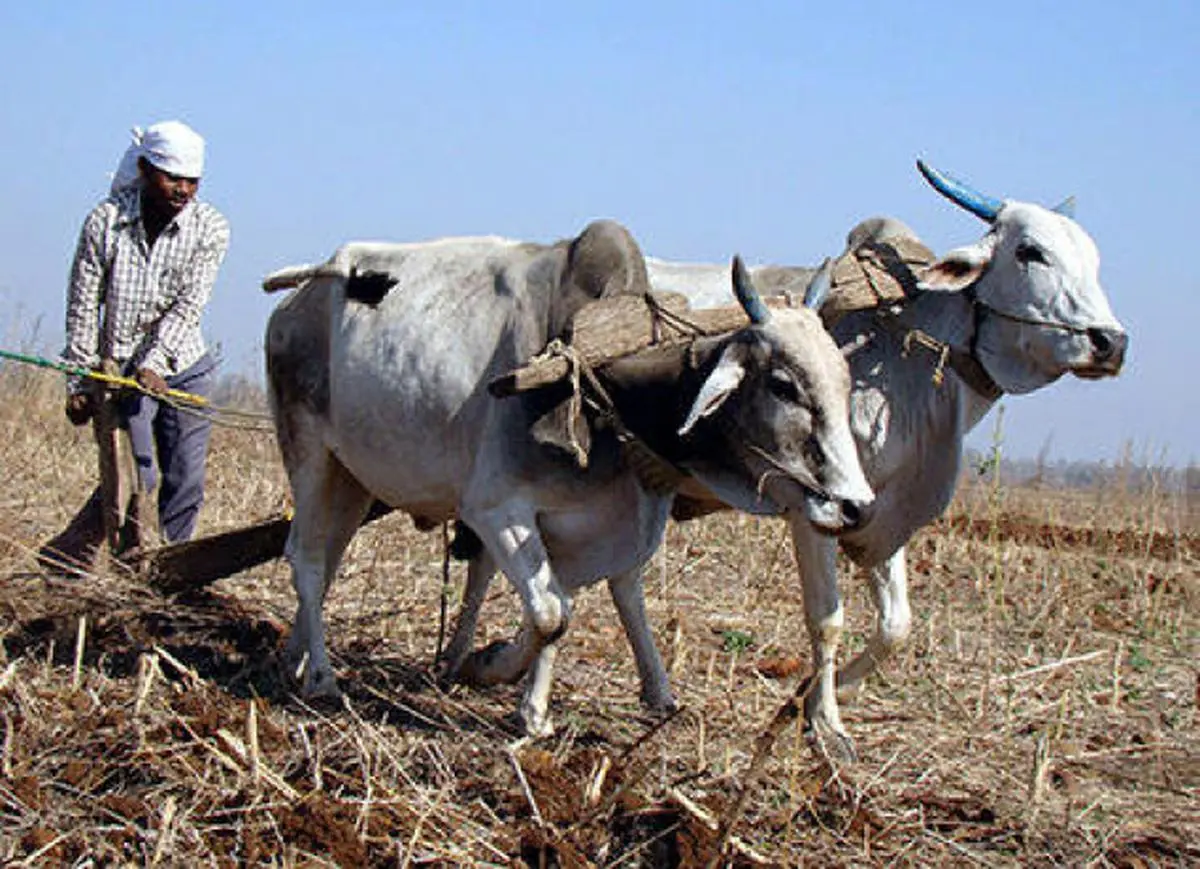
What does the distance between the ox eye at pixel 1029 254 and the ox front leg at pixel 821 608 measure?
1.18 m

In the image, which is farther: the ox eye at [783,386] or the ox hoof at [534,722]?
the ox hoof at [534,722]

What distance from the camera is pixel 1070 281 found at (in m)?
5.96

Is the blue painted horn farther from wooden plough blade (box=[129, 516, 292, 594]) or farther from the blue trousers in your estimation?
the blue trousers

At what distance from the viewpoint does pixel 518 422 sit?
18.3 feet

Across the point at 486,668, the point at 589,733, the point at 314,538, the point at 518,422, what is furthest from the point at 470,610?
the point at 518,422

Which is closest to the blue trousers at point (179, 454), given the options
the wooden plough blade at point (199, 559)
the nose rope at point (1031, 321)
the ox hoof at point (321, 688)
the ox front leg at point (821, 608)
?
the wooden plough blade at point (199, 559)

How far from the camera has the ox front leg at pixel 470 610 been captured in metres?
6.74

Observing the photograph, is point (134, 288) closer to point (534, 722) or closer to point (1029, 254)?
point (534, 722)

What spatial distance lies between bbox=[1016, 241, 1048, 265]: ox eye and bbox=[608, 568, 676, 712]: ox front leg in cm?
174

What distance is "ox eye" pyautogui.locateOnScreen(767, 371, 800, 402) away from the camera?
5.14 m

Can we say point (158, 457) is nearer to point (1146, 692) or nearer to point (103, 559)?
point (103, 559)

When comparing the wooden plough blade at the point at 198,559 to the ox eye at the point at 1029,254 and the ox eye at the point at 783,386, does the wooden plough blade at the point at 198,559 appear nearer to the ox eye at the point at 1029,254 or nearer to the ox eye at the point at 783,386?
the ox eye at the point at 783,386

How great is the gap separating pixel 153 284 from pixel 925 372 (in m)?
3.15

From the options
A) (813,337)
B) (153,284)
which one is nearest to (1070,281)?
(813,337)
